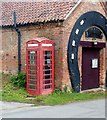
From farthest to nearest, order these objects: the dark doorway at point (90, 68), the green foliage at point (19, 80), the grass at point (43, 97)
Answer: the dark doorway at point (90, 68) < the green foliage at point (19, 80) < the grass at point (43, 97)

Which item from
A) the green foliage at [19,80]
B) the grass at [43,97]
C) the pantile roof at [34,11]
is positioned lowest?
the grass at [43,97]

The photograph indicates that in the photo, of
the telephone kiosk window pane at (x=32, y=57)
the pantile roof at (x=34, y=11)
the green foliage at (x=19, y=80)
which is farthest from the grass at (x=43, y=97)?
the pantile roof at (x=34, y=11)

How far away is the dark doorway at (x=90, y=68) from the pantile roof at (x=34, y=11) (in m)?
2.46

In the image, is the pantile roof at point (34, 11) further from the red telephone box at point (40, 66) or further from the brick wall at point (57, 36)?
the red telephone box at point (40, 66)

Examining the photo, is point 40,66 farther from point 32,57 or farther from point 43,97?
point 43,97

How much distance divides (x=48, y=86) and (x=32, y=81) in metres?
0.76

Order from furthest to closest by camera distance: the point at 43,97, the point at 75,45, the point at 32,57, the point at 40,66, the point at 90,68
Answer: the point at 90,68 < the point at 75,45 < the point at 32,57 < the point at 40,66 < the point at 43,97

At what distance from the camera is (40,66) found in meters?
15.3

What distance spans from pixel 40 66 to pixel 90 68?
3.79 meters

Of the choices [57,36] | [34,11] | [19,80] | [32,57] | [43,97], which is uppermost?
[34,11]

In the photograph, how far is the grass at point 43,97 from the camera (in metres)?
13.9

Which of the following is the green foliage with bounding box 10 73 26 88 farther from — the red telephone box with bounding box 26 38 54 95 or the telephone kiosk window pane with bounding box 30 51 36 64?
the telephone kiosk window pane with bounding box 30 51 36 64

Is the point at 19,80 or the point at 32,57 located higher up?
the point at 32,57

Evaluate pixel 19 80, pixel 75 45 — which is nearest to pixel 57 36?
pixel 75 45
